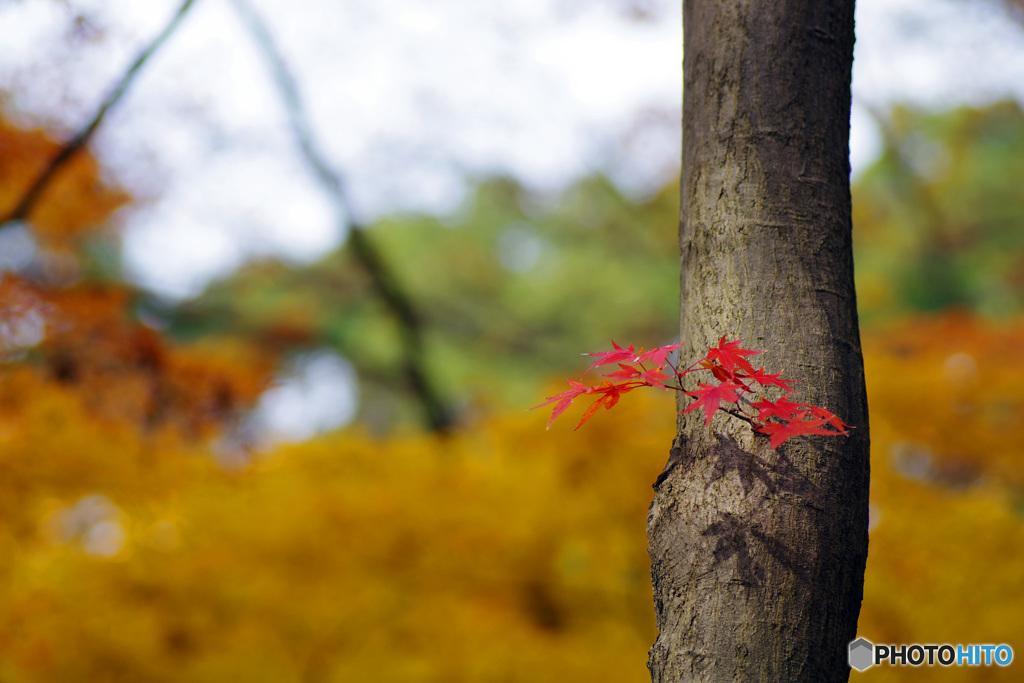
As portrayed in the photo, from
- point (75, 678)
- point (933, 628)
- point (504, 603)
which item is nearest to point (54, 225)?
point (75, 678)

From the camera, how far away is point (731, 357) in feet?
2.86

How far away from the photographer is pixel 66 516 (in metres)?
3.43

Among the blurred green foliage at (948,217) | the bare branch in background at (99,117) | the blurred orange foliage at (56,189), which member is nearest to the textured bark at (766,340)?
the bare branch in background at (99,117)

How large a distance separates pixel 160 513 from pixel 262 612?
31.5 inches

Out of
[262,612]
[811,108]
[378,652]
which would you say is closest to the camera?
[811,108]

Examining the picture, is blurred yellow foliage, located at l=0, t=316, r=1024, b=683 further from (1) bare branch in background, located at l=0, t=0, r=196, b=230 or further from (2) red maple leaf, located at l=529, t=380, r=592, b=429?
(2) red maple leaf, located at l=529, t=380, r=592, b=429

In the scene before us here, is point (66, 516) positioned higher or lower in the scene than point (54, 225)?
lower

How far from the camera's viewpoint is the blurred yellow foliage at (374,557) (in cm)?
280

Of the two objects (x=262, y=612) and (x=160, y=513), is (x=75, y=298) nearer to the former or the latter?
(x=160, y=513)

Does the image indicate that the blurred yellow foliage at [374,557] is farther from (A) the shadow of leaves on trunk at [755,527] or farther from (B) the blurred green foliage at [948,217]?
(B) the blurred green foliage at [948,217]

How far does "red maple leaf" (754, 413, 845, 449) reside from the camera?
2.68ft

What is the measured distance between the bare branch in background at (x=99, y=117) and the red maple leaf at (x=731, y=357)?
6.05 ft

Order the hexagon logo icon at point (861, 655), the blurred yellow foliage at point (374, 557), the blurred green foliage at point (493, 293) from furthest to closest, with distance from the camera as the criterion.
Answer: the blurred green foliage at point (493, 293), the blurred yellow foliage at point (374, 557), the hexagon logo icon at point (861, 655)

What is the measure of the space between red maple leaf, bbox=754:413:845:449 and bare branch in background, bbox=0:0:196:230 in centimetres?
195
